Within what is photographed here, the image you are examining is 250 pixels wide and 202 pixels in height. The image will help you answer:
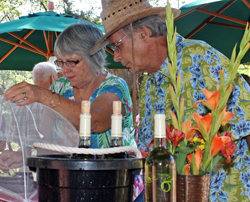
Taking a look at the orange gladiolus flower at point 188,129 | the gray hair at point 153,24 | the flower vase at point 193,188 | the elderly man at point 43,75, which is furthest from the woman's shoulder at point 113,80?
the elderly man at point 43,75

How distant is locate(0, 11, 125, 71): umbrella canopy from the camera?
14.5 ft

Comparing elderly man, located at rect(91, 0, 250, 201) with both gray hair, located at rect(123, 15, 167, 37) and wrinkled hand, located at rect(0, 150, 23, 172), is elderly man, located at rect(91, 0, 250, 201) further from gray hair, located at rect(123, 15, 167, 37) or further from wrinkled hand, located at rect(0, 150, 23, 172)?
wrinkled hand, located at rect(0, 150, 23, 172)

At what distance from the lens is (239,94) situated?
5.27 ft

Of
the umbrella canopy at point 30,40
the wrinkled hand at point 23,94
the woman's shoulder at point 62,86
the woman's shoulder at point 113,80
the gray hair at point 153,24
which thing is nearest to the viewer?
the wrinkled hand at point 23,94

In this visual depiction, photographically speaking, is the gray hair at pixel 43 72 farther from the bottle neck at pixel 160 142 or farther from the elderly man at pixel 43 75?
the bottle neck at pixel 160 142

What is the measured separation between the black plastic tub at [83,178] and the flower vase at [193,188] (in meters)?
0.17

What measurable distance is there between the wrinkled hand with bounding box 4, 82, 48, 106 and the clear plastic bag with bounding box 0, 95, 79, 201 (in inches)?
1.0

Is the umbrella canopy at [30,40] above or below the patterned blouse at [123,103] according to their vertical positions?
above

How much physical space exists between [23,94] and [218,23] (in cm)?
435

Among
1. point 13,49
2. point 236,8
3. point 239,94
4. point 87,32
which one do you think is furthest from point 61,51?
point 13,49

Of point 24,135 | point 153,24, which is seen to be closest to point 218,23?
point 153,24

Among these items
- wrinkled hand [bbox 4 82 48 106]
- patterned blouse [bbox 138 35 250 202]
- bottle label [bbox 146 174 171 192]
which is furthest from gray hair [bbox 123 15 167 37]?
bottle label [bbox 146 174 171 192]

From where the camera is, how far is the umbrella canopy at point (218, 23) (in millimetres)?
4543

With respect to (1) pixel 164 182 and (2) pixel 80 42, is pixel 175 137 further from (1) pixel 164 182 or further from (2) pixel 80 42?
(2) pixel 80 42
